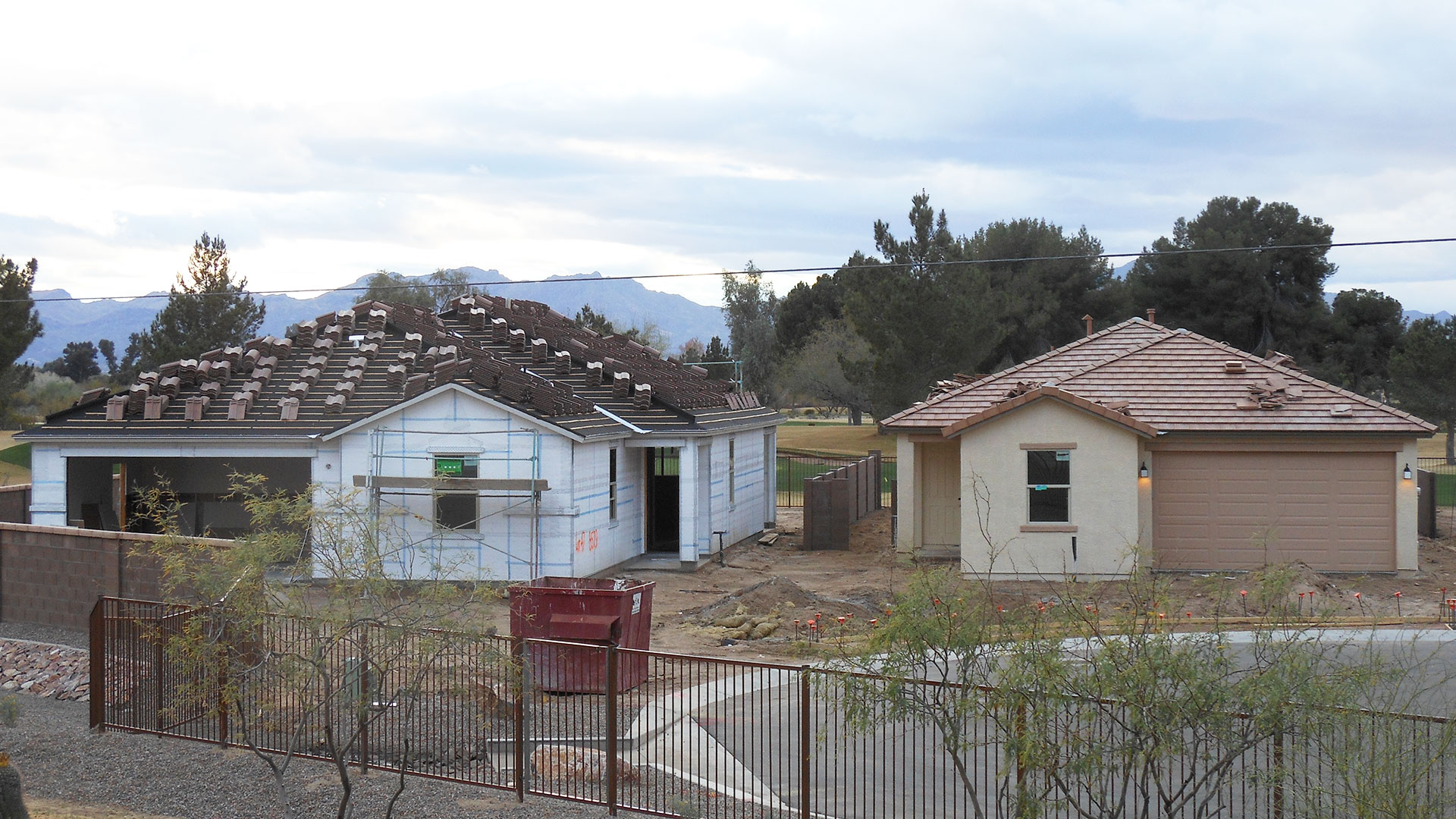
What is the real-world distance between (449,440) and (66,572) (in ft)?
21.7

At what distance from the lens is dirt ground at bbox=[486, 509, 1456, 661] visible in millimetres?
17469

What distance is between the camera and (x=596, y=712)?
41.9 ft

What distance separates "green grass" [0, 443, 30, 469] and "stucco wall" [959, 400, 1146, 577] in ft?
127

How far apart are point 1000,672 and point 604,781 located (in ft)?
13.8

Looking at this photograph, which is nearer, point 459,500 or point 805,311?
point 459,500

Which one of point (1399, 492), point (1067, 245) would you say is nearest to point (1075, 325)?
point (1067, 245)

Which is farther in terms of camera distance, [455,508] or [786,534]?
[786,534]

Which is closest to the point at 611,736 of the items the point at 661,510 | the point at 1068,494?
the point at 1068,494

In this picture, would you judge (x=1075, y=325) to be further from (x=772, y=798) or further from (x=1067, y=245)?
(x=772, y=798)

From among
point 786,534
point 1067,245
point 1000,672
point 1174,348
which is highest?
point 1067,245

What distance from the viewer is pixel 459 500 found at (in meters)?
22.5

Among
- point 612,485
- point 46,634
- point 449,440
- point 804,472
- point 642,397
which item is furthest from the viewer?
point 804,472

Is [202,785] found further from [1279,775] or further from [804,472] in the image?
[804,472]

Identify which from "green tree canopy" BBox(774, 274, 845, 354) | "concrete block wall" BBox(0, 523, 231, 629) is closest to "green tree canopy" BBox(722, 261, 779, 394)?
"green tree canopy" BBox(774, 274, 845, 354)
